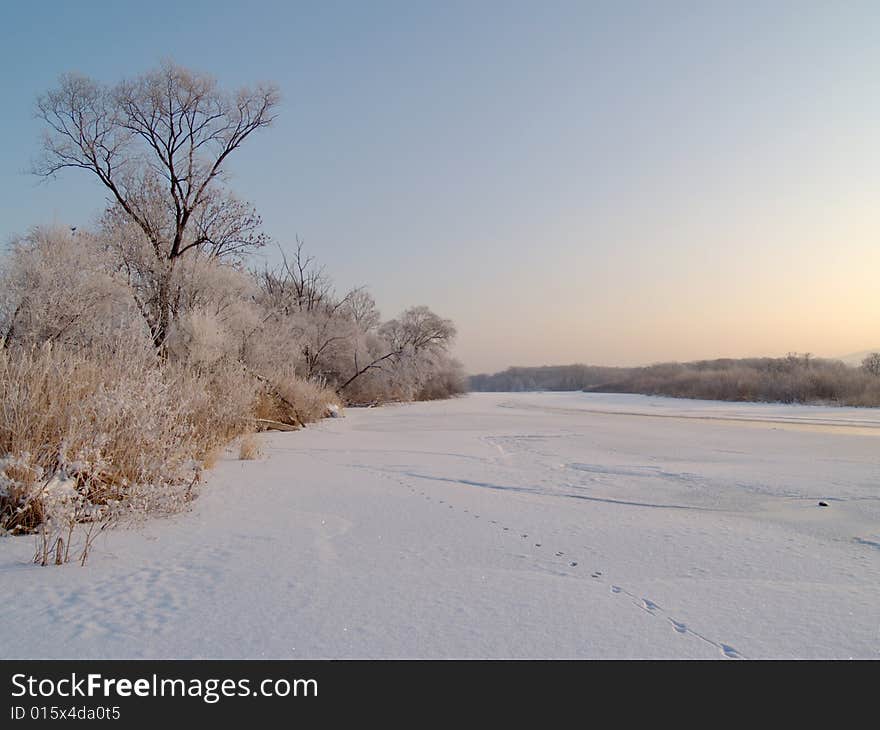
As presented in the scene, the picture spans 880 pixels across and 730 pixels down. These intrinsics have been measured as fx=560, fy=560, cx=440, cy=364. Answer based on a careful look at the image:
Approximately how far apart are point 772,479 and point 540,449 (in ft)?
14.9

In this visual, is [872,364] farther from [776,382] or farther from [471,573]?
[471,573]

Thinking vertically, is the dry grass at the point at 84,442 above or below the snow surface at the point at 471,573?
above

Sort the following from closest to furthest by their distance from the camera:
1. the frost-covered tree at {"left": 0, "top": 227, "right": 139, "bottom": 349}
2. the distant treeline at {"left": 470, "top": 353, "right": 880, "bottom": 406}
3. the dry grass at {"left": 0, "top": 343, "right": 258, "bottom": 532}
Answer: the dry grass at {"left": 0, "top": 343, "right": 258, "bottom": 532} → the frost-covered tree at {"left": 0, "top": 227, "right": 139, "bottom": 349} → the distant treeline at {"left": 470, "top": 353, "right": 880, "bottom": 406}

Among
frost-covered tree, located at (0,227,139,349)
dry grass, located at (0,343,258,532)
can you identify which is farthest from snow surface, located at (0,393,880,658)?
frost-covered tree, located at (0,227,139,349)

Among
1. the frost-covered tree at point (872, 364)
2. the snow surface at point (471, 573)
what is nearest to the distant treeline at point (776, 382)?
the frost-covered tree at point (872, 364)

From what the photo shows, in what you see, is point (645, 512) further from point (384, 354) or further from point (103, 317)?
point (384, 354)

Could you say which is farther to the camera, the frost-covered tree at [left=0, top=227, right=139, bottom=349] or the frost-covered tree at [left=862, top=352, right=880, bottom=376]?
the frost-covered tree at [left=862, top=352, right=880, bottom=376]

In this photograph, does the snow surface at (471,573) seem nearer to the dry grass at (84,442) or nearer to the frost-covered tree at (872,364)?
the dry grass at (84,442)

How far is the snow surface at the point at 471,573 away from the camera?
259cm

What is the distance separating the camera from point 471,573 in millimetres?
3588

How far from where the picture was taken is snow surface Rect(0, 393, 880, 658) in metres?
2.59

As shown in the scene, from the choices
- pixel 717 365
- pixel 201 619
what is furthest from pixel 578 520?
pixel 717 365

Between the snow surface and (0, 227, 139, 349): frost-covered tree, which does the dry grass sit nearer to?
the snow surface
